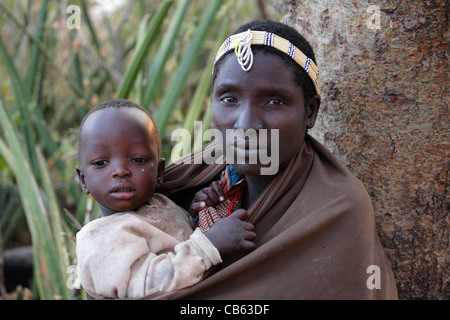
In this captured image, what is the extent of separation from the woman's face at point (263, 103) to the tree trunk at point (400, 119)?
0.41 metres

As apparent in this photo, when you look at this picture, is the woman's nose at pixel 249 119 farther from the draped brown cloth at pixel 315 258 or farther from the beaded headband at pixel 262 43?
the draped brown cloth at pixel 315 258

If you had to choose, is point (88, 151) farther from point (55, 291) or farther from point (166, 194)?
point (55, 291)

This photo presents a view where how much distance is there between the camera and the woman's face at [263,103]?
4.83ft

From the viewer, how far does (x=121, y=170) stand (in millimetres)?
1529

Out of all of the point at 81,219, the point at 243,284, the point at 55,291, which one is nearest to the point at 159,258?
the point at 243,284

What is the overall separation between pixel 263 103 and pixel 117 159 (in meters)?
0.50

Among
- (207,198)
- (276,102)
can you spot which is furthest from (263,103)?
(207,198)

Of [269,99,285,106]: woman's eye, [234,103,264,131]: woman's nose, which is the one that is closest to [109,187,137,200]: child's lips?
[234,103,264,131]: woman's nose

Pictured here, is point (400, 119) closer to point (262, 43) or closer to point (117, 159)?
point (262, 43)

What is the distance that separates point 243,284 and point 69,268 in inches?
45.8

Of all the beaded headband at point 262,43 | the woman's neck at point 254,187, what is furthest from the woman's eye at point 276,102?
the woman's neck at point 254,187

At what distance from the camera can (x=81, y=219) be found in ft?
8.52

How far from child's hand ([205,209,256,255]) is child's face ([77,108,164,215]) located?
0.95 ft

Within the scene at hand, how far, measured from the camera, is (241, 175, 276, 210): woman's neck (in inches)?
66.7
